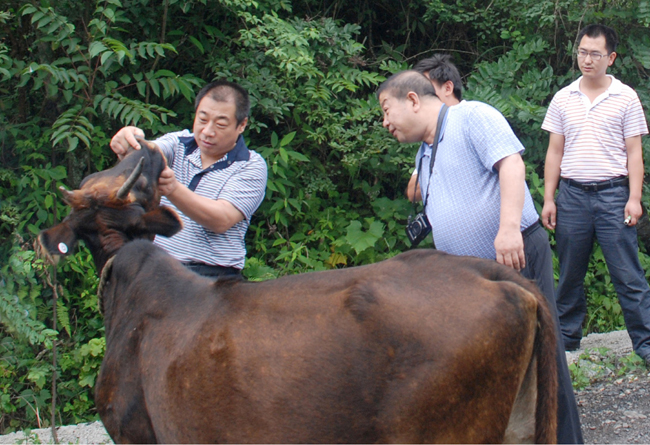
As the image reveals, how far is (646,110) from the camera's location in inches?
270

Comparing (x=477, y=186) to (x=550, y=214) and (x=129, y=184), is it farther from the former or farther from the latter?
(x=550, y=214)

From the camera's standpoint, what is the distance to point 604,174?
17.0 feet

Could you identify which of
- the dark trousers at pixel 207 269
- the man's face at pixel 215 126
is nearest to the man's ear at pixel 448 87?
the man's face at pixel 215 126

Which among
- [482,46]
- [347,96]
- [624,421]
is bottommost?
[624,421]

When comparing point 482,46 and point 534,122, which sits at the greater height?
point 482,46

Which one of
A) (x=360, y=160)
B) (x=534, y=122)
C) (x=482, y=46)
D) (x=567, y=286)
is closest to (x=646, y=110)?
(x=534, y=122)

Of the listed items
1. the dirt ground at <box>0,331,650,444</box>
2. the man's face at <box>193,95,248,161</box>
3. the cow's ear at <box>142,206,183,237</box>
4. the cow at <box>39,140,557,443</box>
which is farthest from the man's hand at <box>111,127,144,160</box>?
the dirt ground at <box>0,331,650,444</box>

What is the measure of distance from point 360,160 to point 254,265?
1.61m

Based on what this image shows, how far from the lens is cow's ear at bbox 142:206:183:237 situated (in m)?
3.09

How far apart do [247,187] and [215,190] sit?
173 millimetres

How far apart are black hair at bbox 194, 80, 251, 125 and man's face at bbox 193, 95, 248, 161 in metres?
0.03

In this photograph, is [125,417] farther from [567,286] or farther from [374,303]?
[567,286]

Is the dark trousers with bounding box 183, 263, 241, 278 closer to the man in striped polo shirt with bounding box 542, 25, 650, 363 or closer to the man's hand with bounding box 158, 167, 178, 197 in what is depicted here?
the man's hand with bounding box 158, 167, 178, 197

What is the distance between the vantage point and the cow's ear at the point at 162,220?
3092 mm
